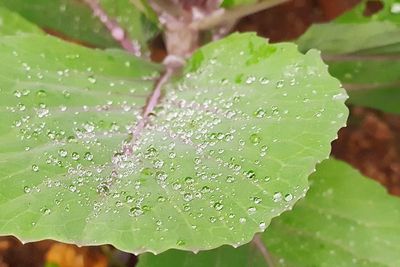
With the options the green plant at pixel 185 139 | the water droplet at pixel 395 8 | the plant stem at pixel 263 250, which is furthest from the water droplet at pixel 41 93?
the water droplet at pixel 395 8

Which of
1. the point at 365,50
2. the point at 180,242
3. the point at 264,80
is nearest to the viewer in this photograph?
the point at 180,242

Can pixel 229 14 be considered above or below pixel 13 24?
below

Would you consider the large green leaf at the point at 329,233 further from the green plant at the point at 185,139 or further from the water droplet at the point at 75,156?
the water droplet at the point at 75,156

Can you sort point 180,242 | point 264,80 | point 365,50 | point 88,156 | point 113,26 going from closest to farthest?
point 180,242, point 88,156, point 264,80, point 365,50, point 113,26

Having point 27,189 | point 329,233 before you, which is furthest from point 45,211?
point 329,233

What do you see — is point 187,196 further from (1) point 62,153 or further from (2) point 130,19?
(2) point 130,19

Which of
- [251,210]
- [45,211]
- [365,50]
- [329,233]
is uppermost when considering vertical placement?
[45,211]

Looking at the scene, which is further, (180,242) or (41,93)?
(41,93)

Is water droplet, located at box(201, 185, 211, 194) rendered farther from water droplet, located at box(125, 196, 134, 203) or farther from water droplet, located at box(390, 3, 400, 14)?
water droplet, located at box(390, 3, 400, 14)
